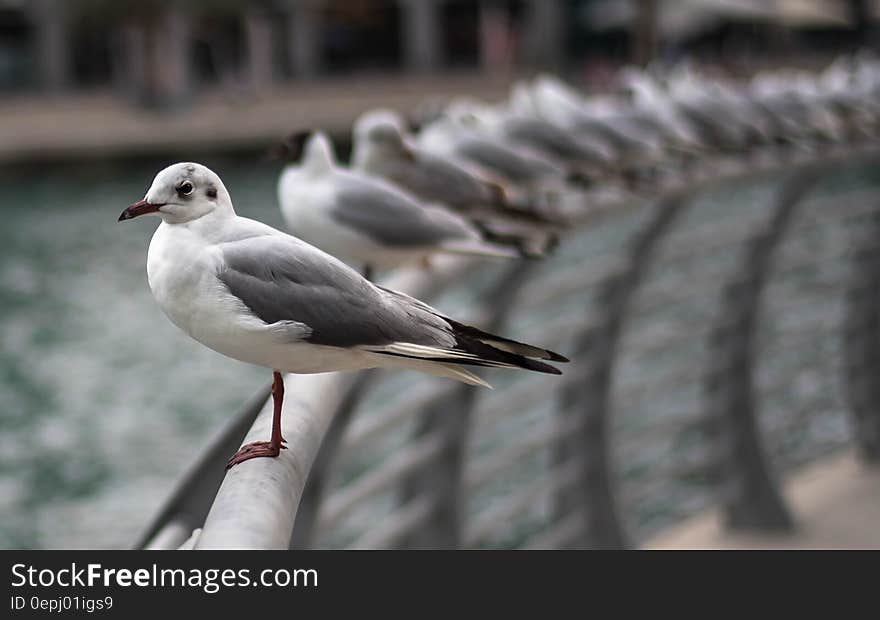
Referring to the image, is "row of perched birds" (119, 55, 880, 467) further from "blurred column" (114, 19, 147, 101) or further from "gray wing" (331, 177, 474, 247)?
"blurred column" (114, 19, 147, 101)

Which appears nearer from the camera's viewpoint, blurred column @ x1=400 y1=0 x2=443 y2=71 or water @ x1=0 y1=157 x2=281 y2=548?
water @ x1=0 y1=157 x2=281 y2=548

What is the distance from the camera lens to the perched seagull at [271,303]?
1.35 m

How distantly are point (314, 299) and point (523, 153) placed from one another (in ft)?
6.85

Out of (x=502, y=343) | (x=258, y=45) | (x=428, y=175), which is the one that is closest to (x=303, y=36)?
(x=258, y=45)

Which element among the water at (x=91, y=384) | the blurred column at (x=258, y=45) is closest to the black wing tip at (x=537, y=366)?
the water at (x=91, y=384)

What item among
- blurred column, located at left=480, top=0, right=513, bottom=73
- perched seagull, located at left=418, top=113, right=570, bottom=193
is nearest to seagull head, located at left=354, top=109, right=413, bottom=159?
perched seagull, located at left=418, top=113, right=570, bottom=193

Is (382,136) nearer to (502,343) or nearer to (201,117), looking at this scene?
(502,343)

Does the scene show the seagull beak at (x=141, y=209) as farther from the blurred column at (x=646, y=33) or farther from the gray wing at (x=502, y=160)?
the blurred column at (x=646, y=33)

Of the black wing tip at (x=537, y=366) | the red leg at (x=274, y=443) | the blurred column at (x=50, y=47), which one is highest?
the blurred column at (x=50, y=47)

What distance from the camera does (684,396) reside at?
9969mm

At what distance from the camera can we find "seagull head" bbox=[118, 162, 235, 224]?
Answer: 1350 mm
